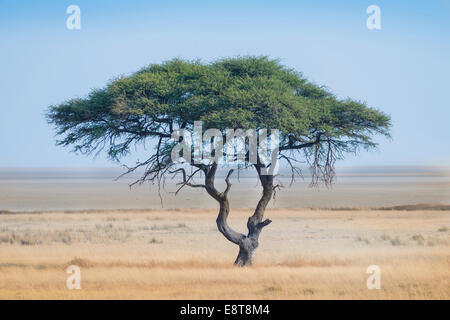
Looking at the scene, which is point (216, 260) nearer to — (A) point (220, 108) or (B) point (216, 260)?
(B) point (216, 260)

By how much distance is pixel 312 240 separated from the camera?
34.8m

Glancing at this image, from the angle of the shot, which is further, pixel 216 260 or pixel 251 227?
pixel 216 260

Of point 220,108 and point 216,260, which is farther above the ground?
point 220,108

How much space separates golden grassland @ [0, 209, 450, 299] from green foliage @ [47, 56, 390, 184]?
13.4ft

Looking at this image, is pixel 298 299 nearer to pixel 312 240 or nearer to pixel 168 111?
pixel 168 111

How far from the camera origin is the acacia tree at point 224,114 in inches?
810

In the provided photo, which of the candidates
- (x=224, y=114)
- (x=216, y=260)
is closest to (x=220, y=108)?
(x=224, y=114)

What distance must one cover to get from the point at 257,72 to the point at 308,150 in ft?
11.4

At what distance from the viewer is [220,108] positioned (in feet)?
67.4

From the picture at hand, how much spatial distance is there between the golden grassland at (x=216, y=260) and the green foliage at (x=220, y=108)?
4.09 meters

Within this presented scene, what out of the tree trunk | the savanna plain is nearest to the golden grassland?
the savanna plain

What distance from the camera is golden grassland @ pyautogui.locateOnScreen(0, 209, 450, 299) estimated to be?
17125 mm

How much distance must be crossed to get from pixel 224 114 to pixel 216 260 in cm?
629
